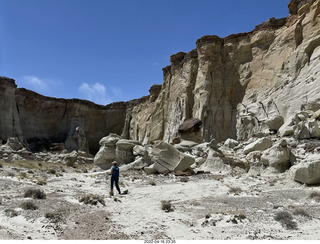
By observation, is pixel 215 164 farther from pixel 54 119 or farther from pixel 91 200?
pixel 54 119

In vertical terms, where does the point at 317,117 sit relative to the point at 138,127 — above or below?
below

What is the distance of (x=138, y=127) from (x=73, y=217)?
40341mm

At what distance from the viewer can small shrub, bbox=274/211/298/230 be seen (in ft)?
17.9

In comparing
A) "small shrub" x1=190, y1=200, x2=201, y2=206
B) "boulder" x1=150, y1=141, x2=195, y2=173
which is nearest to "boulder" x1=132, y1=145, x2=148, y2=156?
"boulder" x1=150, y1=141, x2=195, y2=173

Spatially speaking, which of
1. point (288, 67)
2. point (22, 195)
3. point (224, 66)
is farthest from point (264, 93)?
point (22, 195)

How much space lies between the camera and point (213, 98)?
31.8 meters

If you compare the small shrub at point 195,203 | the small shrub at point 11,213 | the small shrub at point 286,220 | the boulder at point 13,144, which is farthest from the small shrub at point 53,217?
the boulder at point 13,144

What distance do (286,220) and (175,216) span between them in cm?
246

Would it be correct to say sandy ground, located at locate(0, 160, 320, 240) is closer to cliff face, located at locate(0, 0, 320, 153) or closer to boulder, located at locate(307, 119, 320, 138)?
boulder, located at locate(307, 119, 320, 138)

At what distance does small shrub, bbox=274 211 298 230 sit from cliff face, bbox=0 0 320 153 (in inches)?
649

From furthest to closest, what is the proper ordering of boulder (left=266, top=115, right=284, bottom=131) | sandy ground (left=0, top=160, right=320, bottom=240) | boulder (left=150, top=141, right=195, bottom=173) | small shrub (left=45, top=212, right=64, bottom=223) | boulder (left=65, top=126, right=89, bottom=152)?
boulder (left=65, top=126, right=89, bottom=152), boulder (left=266, top=115, right=284, bottom=131), boulder (left=150, top=141, right=195, bottom=173), small shrub (left=45, top=212, right=64, bottom=223), sandy ground (left=0, top=160, right=320, bottom=240)

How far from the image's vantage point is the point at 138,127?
46.8m

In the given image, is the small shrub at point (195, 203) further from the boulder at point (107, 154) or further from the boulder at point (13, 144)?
the boulder at point (13, 144)
